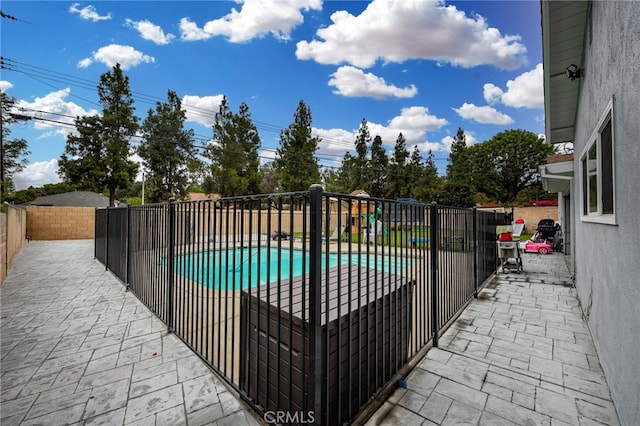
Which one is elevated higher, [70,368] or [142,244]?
[142,244]

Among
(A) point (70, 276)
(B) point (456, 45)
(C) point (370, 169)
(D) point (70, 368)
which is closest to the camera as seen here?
(D) point (70, 368)

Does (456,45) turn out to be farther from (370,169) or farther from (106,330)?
(370,169)

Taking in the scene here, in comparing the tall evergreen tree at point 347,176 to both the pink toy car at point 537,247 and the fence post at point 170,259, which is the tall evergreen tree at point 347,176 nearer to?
the pink toy car at point 537,247

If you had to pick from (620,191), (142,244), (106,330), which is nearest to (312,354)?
(620,191)

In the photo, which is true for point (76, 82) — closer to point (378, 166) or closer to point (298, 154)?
point (298, 154)

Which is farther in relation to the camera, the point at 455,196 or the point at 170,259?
the point at 455,196

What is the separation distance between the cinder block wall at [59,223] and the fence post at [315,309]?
16094mm

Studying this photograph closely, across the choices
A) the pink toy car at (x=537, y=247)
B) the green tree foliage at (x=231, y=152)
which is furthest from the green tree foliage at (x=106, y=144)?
the pink toy car at (x=537, y=247)

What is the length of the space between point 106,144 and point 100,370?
20580 mm

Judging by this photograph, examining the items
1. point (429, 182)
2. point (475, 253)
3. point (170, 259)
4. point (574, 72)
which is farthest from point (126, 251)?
point (429, 182)

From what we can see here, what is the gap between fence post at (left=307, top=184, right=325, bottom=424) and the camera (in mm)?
1453

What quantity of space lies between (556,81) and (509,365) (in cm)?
461

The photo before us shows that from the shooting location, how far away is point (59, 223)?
1341 centimetres

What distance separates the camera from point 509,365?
8.30 feet
